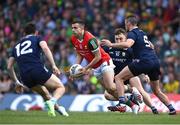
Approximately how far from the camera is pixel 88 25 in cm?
2977

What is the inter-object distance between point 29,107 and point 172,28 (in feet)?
19.6

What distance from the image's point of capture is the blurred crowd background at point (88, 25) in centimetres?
2695

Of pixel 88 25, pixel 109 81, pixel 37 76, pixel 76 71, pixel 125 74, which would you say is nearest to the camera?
pixel 37 76

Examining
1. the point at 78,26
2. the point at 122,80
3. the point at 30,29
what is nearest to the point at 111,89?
the point at 122,80

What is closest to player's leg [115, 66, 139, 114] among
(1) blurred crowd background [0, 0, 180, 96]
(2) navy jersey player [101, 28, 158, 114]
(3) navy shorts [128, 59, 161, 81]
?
(3) navy shorts [128, 59, 161, 81]

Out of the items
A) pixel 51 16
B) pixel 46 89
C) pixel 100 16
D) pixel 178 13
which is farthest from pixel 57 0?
pixel 46 89

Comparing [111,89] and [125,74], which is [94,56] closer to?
[125,74]

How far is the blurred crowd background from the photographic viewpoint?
26945 mm

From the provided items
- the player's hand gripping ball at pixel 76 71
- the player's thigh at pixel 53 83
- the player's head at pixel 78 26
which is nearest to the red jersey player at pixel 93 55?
the player's head at pixel 78 26

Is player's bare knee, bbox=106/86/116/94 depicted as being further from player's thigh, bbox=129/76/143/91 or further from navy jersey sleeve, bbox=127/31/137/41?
navy jersey sleeve, bbox=127/31/137/41

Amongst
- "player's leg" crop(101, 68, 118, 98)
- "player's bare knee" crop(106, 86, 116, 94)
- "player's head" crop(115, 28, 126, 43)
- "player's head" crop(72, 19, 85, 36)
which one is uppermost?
"player's head" crop(72, 19, 85, 36)

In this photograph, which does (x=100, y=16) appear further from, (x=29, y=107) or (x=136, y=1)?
(x=29, y=107)

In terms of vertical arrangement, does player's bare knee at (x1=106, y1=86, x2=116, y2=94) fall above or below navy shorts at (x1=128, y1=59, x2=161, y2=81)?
below

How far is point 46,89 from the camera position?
1845 centimetres
